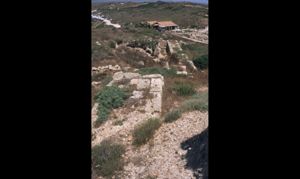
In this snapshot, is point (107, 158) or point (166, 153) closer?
point (107, 158)

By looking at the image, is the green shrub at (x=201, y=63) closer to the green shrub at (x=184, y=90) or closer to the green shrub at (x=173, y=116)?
the green shrub at (x=184, y=90)

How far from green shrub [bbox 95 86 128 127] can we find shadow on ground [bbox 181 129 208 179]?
2798 mm

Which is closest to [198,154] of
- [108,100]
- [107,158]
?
[107,158]

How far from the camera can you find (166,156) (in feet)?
24.2

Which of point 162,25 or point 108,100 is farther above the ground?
point 162,25

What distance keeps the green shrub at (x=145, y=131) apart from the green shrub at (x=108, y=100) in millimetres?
1312

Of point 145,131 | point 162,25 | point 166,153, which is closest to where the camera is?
point 166,153

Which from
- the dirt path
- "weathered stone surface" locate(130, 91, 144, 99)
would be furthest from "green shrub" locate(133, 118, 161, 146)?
"weathered stone surface" locate(130, 91, 144, 99)

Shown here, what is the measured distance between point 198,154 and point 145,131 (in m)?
1.82

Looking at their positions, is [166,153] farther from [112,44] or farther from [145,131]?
[112,44]

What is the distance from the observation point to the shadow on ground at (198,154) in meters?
6.45

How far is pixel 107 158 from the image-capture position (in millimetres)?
7273
